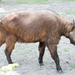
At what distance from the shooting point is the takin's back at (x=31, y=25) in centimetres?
428

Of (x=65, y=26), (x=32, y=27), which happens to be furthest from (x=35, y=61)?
(x=65, y=26)

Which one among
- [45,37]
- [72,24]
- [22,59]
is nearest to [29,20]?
[45,37]

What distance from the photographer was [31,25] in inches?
169

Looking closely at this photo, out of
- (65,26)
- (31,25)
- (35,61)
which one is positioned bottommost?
(35,61)

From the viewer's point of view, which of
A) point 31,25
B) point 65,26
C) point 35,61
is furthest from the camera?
point 35,61

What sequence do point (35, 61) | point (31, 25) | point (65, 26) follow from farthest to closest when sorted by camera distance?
point (35, 61), point (65, 26), point (31, 25)

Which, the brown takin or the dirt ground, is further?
the dirt ground

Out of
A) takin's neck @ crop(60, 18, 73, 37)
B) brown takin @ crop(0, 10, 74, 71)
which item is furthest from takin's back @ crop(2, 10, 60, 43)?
takin's neck @ crop(60, 18, 73, 37)

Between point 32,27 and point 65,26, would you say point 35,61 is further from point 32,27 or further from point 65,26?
point 65,26

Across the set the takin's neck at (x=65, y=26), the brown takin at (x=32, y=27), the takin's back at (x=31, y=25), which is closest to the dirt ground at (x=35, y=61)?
the brown takin at (x=32, y=27)

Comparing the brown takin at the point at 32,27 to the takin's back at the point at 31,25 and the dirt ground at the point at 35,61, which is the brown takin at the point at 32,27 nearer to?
the takin's back at the point at 31,25

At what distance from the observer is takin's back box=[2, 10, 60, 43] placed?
14.0 ft

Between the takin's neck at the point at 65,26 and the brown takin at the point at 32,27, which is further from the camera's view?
the takin's neck at the point at 65,26

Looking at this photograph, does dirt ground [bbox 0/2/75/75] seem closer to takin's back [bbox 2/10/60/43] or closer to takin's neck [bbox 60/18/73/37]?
takin's back [bbox 2/10/60/43]
